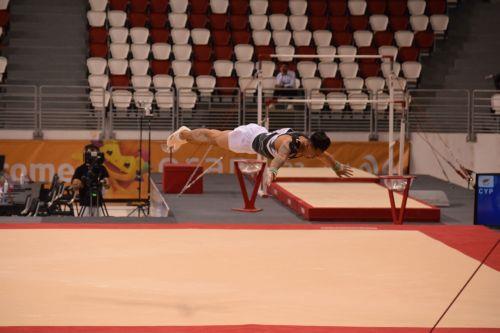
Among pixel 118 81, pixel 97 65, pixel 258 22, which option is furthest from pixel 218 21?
pixel 97 65

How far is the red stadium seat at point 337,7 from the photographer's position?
17.2 meters

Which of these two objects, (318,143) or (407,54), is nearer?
(318,143)

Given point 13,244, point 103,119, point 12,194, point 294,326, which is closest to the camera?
point 294,326

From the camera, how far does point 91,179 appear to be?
11859 mm

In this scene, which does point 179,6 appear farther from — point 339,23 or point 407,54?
point 407,54

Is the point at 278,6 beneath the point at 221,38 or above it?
above

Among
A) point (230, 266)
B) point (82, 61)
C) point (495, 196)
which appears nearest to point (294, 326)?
point (230, 266)

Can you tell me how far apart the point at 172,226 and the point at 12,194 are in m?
4.03

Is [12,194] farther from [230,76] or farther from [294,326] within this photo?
[294,326]

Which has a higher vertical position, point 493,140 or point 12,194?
point 493,140

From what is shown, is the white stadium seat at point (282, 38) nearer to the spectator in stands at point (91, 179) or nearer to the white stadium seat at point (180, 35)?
the white stadium seat at point (180, 35)

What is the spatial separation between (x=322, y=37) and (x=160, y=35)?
301cm

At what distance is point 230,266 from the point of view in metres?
6.56

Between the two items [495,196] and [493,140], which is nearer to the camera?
[495,196]
